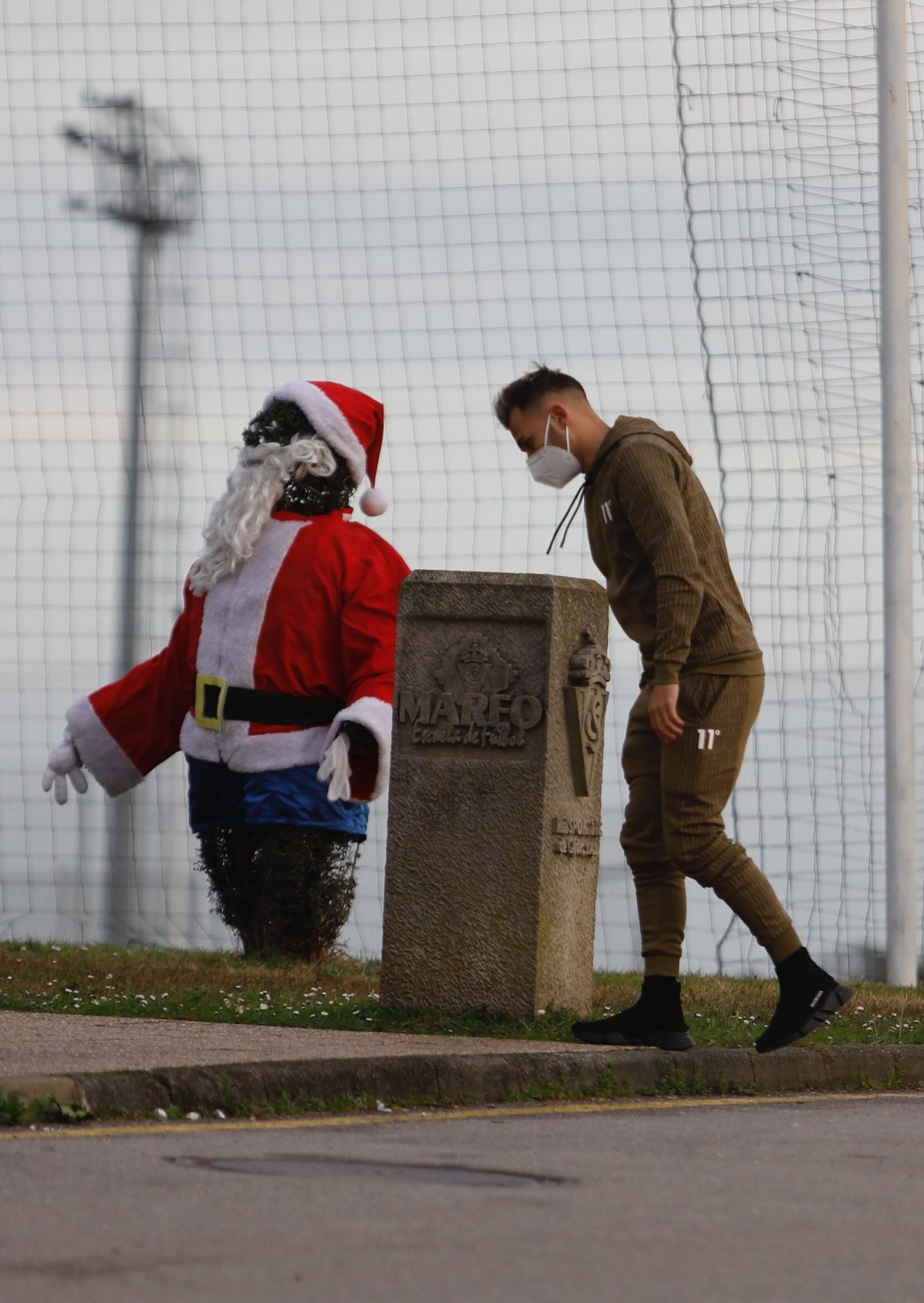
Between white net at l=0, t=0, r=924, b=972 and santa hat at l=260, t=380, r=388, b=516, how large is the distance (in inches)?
73.3

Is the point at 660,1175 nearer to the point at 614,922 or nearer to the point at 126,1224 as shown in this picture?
the point at 126,1224

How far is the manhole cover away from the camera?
4410mm

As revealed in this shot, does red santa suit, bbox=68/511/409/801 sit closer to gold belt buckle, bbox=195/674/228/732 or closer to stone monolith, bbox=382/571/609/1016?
gold belt buckle, bbox=195/674/228/732

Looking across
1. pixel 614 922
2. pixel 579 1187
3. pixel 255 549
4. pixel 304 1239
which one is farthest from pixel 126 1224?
pixel 614 922

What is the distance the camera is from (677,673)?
645 centimetres

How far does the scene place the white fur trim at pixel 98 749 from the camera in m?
9.27

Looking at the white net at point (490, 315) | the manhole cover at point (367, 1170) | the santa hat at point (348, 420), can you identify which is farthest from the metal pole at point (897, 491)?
the manhole cover at point (367, 1170)

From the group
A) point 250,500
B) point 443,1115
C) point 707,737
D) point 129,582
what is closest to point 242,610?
point 250,500

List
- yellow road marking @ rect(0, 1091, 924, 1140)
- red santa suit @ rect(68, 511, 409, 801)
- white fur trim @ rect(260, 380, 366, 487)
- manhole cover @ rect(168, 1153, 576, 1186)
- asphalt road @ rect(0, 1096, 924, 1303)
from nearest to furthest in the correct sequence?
asphalt road @ rect(0, 1096, 924, 1303) → manhole cover @ rect(168, 1153, 576, 1186) → yellow road marking @ rect(0, 1091, 924, 1140) → red santa suit @ rect(68, 511, 409, 801) → white fur trim @ rect(260, 380, 366, 487)

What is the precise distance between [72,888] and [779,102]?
17.1 feet

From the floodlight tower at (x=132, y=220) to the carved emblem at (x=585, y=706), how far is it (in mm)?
4744

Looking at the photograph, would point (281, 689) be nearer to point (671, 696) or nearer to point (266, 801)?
point (266, 801)

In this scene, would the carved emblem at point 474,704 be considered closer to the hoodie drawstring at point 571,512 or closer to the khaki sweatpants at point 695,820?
the hoodie drawstring at point 571,512

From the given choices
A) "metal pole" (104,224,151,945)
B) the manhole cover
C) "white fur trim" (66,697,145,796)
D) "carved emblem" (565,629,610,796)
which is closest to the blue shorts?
"white fur trim" (66,697,145,796)
